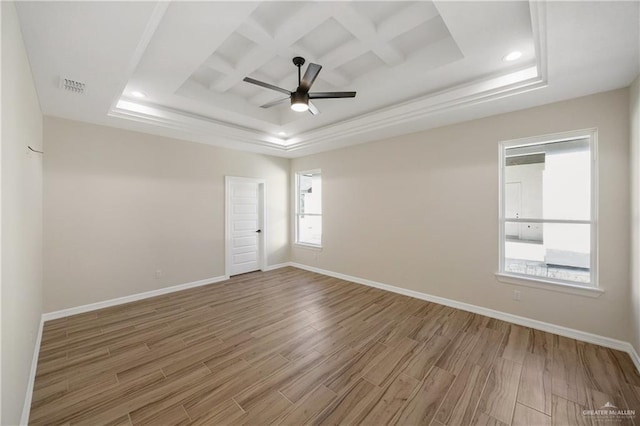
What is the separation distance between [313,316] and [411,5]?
3.64 m

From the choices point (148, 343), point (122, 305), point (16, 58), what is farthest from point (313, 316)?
point (16, 58)

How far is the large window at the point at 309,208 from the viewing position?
5.90m

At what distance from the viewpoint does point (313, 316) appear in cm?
339

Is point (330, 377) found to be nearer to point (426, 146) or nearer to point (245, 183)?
point (426, 146)

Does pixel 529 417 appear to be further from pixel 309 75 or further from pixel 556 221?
pixel 309 75

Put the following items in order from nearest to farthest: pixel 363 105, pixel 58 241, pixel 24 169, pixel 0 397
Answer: pixel 0 397 → pixel 24 169 → pixel 58 241 → pixel 363 105

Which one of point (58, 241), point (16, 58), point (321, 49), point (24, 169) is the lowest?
point (58, 241)

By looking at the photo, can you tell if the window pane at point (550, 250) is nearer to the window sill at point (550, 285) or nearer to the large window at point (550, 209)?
the large window at point (550, 209)

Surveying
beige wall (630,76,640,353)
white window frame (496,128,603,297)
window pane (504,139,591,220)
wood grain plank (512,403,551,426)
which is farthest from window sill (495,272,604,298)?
wood grain plank (512,403,551,426)

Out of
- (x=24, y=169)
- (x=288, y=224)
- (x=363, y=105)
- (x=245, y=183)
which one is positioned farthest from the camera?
(x=288, y=224)

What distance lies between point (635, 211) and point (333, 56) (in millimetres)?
3527

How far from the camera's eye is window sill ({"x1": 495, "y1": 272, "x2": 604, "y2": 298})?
2750 mm

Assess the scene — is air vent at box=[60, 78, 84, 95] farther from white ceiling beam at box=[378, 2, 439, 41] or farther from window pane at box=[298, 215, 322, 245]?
window pane at box=[298, 215, 322, 245]

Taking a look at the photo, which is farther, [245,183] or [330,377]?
[245,183]
